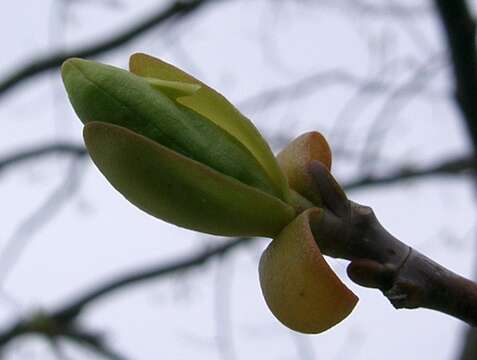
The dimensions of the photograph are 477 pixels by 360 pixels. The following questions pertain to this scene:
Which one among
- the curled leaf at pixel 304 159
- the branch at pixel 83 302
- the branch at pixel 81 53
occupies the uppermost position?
the curled leaf at pixel 304 159

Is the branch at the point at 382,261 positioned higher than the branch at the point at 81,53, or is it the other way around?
the branch at the point at 382,261

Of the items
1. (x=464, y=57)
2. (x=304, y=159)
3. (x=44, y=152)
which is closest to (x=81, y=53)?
(x=44, y=152)

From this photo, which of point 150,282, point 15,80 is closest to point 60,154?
point 15,80

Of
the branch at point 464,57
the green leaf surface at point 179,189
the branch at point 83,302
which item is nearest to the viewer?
the green leaf surface at point 179,189

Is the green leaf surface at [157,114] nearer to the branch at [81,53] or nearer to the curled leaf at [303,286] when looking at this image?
the curled leaf at [303,286]

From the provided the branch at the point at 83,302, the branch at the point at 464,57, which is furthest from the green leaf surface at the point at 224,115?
the branch at the point at 83,302

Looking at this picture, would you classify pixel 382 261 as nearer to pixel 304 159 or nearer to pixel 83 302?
pixel 304 159

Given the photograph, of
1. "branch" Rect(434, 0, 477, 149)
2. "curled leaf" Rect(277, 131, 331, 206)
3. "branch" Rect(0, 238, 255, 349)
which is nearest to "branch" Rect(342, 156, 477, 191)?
"branch" Rect(0, 238, 255, 349)

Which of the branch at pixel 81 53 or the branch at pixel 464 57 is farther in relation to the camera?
the branch at pixel 81 53

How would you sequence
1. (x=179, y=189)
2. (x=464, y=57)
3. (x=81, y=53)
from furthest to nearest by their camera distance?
(x=81, y=53) < (x=464, y=57) < (x=179, y=189)
